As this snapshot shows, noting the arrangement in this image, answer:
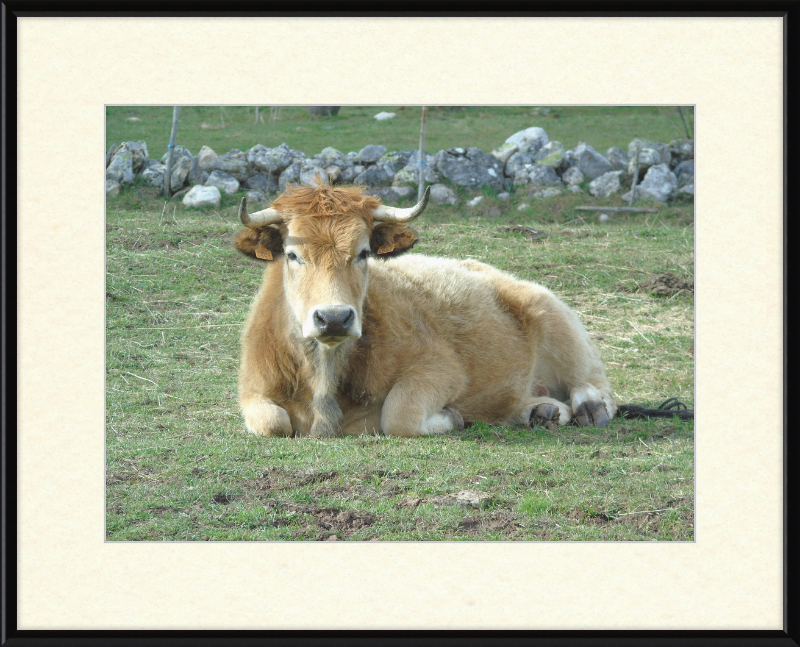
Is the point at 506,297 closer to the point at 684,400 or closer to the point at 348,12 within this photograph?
the point at 684,400

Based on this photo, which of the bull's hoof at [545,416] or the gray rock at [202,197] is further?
the gray rock at [202,197]

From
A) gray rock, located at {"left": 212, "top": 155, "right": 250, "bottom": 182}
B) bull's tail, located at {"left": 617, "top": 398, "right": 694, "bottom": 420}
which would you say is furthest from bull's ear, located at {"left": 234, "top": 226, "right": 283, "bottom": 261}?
gray rock, located at {"left": 212, "top": 155, "right": 250, "bottom": 182}

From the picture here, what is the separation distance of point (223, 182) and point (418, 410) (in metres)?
7.13

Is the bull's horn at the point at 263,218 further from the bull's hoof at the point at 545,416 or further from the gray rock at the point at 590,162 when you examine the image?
the gray rock at the point at 590,162

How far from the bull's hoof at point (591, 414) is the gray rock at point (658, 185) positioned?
15.9 ft

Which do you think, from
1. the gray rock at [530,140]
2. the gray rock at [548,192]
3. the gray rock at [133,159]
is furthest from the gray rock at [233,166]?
the gray rock at [548,192]

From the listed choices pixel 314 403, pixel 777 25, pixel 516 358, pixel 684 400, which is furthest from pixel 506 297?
pixel 777 25

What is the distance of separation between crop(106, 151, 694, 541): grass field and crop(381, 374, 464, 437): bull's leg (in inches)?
6.4

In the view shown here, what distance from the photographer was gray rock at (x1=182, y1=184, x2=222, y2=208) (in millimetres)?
12297

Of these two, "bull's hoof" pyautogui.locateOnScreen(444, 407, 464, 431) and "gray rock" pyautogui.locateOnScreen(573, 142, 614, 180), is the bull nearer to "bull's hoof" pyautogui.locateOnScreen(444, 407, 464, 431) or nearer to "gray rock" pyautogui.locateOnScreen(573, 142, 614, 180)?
"bull's hoof" pyautogui.locateOnScreen(444, 407, 464, 431)

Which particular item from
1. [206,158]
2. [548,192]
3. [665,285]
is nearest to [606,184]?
[548,192]

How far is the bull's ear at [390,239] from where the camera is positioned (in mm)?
7156
